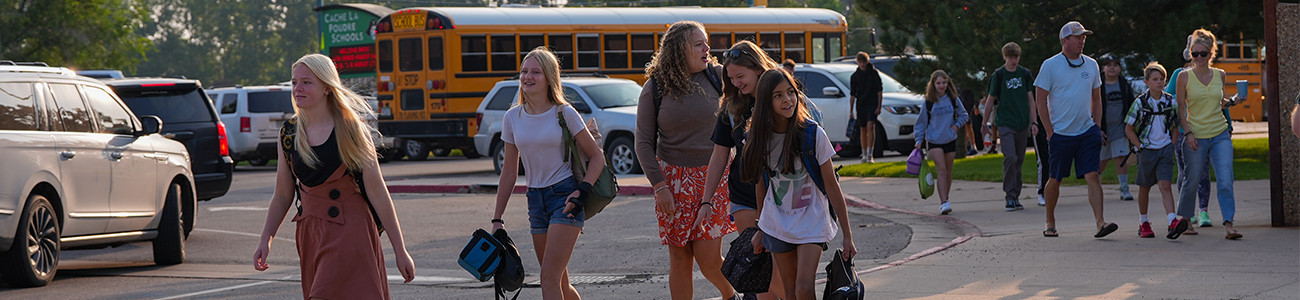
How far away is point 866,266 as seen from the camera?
9430mm

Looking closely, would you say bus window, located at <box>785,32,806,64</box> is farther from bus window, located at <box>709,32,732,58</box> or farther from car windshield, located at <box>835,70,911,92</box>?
car windshield, located at <box>835,70,911,92</box>

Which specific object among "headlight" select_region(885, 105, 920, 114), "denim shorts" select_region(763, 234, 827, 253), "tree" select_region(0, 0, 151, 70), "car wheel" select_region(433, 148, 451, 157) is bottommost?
"car wheel" select_region(433, 148, 451, 157)

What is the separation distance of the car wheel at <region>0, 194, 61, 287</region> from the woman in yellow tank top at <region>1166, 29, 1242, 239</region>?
7.49 metres

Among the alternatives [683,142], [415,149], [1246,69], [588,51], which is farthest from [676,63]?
[1246,69]

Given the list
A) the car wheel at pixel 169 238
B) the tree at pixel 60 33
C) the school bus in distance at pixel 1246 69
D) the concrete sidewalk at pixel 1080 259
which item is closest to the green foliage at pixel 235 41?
the tree at pixel 60 33

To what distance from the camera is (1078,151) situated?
401 inches

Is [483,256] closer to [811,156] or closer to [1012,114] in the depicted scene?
[811,156]

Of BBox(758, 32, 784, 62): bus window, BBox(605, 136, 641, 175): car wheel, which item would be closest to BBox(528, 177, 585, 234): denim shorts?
BBox(605, 136, 641, 175): car wheel

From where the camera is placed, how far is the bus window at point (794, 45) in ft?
90.0

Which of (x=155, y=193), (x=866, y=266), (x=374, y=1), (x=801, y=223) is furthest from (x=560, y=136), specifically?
(x=374, y=1)

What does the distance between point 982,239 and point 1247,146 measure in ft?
40.6

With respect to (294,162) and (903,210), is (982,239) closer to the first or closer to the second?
(903,210)

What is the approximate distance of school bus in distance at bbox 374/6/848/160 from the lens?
2495 cm

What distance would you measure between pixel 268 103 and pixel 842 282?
2274cm
